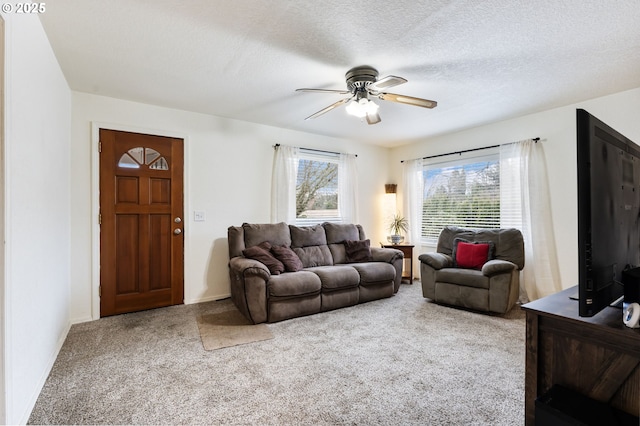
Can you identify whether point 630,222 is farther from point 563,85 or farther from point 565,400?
point 563,85

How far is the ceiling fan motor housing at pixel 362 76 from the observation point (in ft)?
8.50

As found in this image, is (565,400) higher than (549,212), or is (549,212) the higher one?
(549,212)

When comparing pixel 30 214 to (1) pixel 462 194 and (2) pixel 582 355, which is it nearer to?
(2) pixel 582 355

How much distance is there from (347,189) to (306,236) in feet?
4.42

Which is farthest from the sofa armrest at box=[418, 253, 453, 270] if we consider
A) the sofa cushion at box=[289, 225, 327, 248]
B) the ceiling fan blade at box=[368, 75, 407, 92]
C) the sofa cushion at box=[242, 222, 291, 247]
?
the ceiling fan blade at box=[368, 75, 407, 92]

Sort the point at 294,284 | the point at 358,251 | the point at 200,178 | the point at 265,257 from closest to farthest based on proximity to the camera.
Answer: the point at 294,284, the point at 265,257, the point at 200,178, the point at 358,251

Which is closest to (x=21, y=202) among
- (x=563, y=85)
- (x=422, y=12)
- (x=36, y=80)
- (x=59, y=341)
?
(x=36, y=80)

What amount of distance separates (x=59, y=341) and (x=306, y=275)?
7.46ft

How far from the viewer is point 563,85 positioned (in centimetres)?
296

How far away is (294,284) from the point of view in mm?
3205

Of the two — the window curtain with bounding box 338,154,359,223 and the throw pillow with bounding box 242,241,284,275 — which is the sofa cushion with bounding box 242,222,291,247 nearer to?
the throw pillow with bounding box 242,241,284,275

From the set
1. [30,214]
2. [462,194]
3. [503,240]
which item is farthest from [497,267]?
[30,214]

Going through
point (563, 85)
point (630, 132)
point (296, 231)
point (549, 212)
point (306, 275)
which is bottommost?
point (306, 275)

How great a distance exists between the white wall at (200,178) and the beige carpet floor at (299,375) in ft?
2.44
